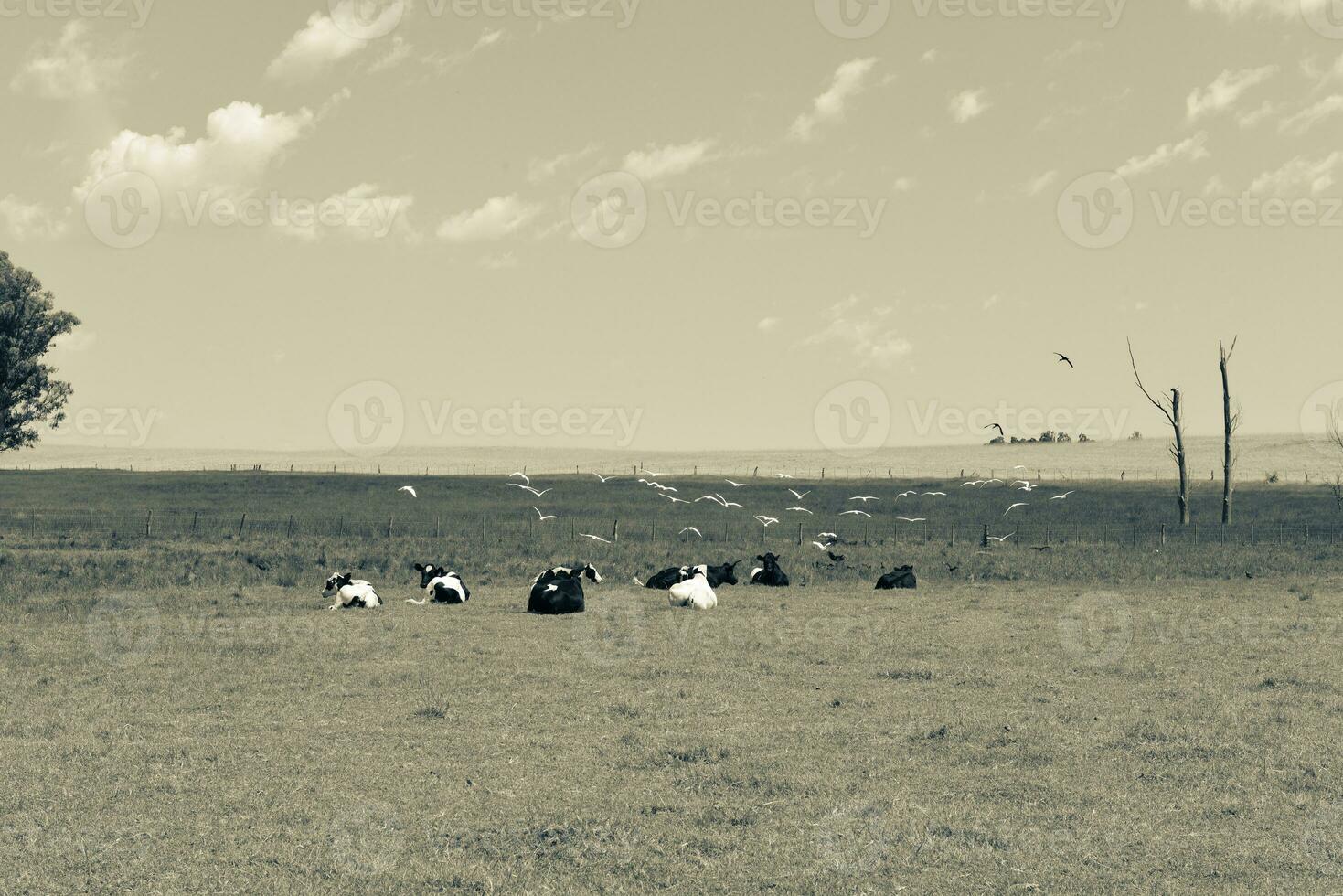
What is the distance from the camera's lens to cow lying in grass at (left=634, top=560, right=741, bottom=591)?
27.4 m

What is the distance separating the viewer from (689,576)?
27062mm

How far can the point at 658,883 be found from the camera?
26.0ft

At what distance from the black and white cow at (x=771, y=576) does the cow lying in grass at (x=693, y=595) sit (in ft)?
16.2

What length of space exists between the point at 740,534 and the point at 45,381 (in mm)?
47974

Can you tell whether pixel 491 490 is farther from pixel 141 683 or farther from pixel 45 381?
pixel 141 683

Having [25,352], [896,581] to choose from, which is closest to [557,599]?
[896,581]

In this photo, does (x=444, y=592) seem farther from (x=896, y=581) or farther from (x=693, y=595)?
(x=896, y=581)

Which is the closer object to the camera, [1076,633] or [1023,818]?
[1023,818]

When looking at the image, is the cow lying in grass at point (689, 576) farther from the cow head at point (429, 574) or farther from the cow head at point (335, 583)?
the cow head at point (335, 583)

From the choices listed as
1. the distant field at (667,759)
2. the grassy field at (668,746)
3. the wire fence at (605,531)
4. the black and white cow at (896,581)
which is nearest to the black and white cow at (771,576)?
the black and white cow at (896,581)

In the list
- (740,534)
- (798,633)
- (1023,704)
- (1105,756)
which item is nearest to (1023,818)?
(1105,756)

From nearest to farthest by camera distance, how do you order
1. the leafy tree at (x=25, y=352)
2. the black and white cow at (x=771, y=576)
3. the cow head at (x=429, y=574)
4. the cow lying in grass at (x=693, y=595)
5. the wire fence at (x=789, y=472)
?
the cow lying in grass at (x=693, y=595), the cow head at (x=429, y=574), the black and white cow at (x=771, y=576), the leafy tree at (x=25, y=352), the wire fence at (x=789, y=472)

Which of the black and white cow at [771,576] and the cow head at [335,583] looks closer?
the cow head at [335,583]

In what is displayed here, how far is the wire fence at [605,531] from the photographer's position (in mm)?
43719
